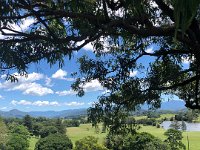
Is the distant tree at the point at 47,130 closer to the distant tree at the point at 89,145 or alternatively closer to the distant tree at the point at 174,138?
the distant tree at the point at 89,145

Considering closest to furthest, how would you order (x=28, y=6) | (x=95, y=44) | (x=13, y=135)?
(x=28, y=6) < (x=95, y=44) < (x=13, y=135)

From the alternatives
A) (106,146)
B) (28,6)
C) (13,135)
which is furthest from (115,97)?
(13,135)

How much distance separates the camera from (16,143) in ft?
379

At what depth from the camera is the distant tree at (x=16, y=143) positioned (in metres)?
114

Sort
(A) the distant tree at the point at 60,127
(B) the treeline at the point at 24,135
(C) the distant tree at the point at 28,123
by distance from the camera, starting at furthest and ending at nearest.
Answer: (C) the distant tree at the point at 28,123, (A) the distant tree at the point at 60,127, (B) the treeline at the point at 24,135

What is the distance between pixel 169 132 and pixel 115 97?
7597cm

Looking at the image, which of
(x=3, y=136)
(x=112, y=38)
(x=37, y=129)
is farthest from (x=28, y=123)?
(x=112, y=38)

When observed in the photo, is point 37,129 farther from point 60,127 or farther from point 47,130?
point 47,130

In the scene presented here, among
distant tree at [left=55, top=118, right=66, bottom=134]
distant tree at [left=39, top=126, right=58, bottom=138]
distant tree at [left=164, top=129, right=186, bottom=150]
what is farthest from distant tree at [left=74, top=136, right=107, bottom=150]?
distant tree at [left=55, top=118, right=66, bottom=134]

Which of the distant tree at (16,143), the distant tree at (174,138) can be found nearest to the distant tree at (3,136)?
the distant tree at (16,143)

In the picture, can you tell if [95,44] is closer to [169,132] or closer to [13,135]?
[169,132]

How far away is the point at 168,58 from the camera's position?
9695 millimetres

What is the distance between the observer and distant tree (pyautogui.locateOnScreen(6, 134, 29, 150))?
373 feet

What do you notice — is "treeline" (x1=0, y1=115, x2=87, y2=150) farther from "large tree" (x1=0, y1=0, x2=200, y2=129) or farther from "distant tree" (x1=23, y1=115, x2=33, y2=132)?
"large tree" (x1=0, y1=0, x2=200, y2=129)
